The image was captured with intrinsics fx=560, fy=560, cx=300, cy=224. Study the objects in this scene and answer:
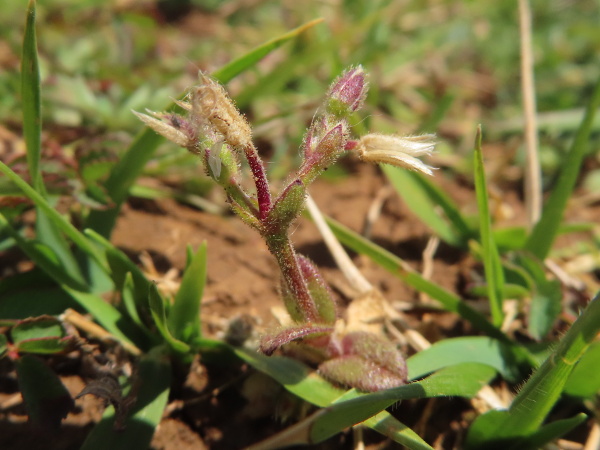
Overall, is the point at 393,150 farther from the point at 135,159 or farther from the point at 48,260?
the point at 48,260

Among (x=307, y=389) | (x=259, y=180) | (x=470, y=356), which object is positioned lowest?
(x=307, y=389)

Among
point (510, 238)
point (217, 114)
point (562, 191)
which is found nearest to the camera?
point (217, 114)

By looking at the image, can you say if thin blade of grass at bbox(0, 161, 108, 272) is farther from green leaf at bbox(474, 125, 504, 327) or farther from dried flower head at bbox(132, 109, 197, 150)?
green leaf at bbox(474, 125, 504, 327)

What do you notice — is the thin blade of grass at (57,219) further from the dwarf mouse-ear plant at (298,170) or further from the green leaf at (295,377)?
the green leaf at (295,377)

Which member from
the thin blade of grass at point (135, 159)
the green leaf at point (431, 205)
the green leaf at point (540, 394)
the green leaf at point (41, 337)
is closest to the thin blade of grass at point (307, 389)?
the green leaf at point (540, 394)

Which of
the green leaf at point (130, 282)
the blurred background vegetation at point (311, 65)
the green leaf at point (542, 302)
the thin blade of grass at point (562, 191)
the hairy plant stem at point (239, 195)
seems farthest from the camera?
the blurred background vegetation at point (311, 65)

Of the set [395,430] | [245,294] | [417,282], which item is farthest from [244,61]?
[395,430]

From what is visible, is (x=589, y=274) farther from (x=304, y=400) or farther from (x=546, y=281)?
(x=304, y=400)
